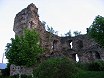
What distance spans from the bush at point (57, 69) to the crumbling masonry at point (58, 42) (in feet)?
58.4

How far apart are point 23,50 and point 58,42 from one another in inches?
611

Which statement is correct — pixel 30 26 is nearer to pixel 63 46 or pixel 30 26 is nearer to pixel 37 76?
pixel 63 46

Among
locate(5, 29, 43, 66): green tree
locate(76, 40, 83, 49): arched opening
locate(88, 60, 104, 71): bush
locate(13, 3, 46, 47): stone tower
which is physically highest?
locate(13, 3, 46, 47): stone tower

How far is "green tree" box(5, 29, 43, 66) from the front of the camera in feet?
79.8

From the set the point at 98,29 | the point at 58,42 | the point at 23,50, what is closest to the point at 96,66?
the point at 98,29

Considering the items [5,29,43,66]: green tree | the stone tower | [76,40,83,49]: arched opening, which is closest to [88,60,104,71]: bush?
[5,29,43,66]: green tree

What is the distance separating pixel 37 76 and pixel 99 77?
772 centimetres

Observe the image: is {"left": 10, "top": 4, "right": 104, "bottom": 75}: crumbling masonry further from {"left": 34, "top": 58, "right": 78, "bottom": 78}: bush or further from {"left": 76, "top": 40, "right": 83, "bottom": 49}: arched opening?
{"left": 34, "top": 58, "right": 78, "bottom": 78}: bush

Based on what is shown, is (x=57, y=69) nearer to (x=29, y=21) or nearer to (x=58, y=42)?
(x=29, y=21)

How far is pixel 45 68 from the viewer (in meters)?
14.1

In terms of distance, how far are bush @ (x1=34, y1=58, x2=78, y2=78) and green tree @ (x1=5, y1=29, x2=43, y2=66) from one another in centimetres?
1036

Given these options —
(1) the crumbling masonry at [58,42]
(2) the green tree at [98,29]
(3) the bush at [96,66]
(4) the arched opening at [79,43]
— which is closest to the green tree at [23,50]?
(1) the crumbling masonry at [58,42]

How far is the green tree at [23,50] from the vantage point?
2434 centimetres

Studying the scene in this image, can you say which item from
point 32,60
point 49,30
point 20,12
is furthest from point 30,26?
point 32,60
